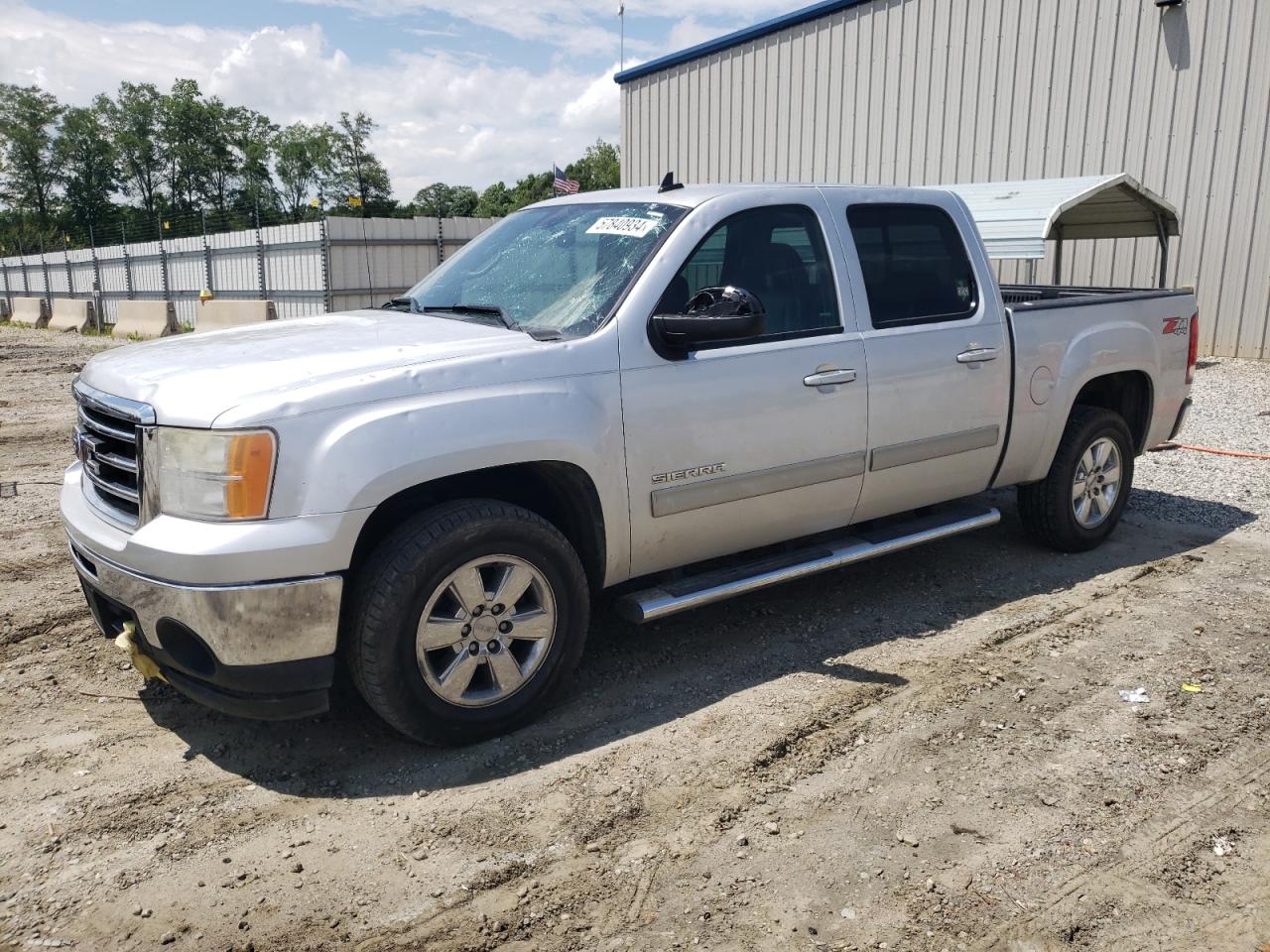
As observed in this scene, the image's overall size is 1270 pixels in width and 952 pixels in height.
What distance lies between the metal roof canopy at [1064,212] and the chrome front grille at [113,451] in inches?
344

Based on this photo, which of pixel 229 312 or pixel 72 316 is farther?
pixel 72 316

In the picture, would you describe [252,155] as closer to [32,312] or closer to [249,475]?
[32,312]

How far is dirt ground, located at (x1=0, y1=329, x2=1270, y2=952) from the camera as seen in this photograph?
8.74 ft

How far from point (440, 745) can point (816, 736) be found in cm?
135

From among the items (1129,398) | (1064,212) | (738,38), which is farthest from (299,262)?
(1129,398)

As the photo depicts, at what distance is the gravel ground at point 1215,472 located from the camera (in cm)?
665

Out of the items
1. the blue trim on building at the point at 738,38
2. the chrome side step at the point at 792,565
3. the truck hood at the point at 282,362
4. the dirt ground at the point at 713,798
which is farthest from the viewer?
the blue trim on building at the point at 738,38

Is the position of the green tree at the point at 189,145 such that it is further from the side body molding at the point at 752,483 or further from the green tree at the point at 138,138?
the side body molding at the point at 752,483

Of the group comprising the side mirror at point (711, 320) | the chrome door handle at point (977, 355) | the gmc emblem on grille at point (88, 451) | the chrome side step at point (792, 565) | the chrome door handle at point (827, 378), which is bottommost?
the chrome side step at point (792, 565)

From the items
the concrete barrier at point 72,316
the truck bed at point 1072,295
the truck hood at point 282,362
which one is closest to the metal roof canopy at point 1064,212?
the truck bed at point 1072,295

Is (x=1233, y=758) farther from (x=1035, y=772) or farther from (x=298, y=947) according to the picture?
(x=298, y=947)

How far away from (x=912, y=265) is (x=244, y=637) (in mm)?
3367

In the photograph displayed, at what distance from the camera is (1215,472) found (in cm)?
771

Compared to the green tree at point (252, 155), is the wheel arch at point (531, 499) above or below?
below
